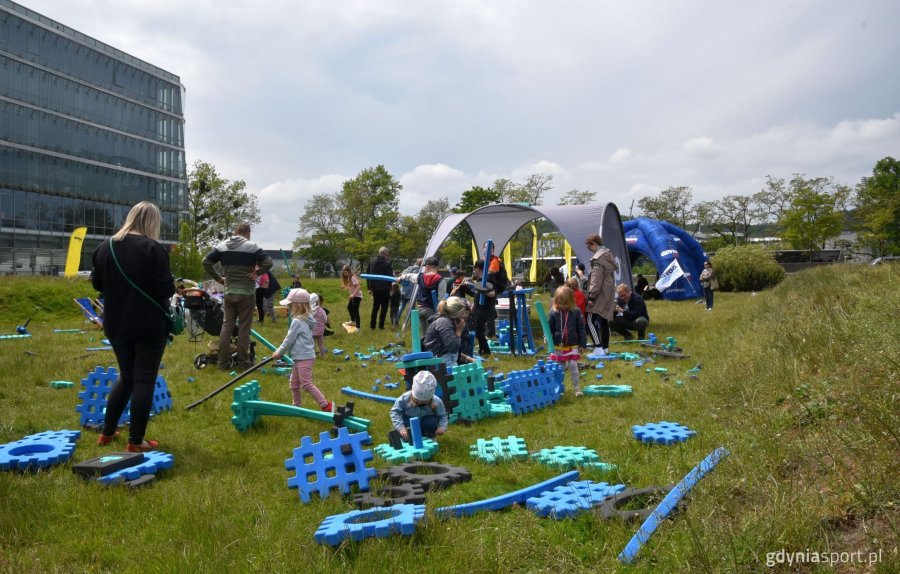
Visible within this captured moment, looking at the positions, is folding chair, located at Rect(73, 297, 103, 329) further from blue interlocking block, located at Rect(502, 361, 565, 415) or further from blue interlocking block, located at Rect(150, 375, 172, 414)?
blue interlocking block, located at Rect(502, 361, 565, 415)

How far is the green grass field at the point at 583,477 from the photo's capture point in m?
2.75

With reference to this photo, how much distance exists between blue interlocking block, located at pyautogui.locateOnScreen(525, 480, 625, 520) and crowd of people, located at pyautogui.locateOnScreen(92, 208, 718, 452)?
67.1 inches

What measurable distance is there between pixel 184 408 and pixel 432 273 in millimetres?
4370

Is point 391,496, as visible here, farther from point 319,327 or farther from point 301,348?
point 319,327

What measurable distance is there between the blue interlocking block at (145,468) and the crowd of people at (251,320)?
396mm

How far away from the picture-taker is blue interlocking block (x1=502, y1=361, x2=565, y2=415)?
622 centimetres

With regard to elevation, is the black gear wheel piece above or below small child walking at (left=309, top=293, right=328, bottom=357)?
below

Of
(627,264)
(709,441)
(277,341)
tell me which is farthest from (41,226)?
(709,441)

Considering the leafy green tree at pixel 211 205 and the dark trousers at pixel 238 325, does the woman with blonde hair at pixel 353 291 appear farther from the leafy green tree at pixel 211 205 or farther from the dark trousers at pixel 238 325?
the leafy green tree at pixel 211 205

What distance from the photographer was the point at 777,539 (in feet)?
8.39

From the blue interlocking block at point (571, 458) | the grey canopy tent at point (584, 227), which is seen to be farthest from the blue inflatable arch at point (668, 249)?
the blue interlocking block at point (571, 458)

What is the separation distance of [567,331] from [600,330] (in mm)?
1486

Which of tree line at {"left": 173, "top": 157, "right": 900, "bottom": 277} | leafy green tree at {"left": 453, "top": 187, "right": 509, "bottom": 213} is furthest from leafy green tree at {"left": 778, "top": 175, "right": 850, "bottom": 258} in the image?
leafy green tree at {"left": 453, "top": 187, "right": 509, "bottom": 213}

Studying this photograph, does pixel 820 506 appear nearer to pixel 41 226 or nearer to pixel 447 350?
pixel 447 350
